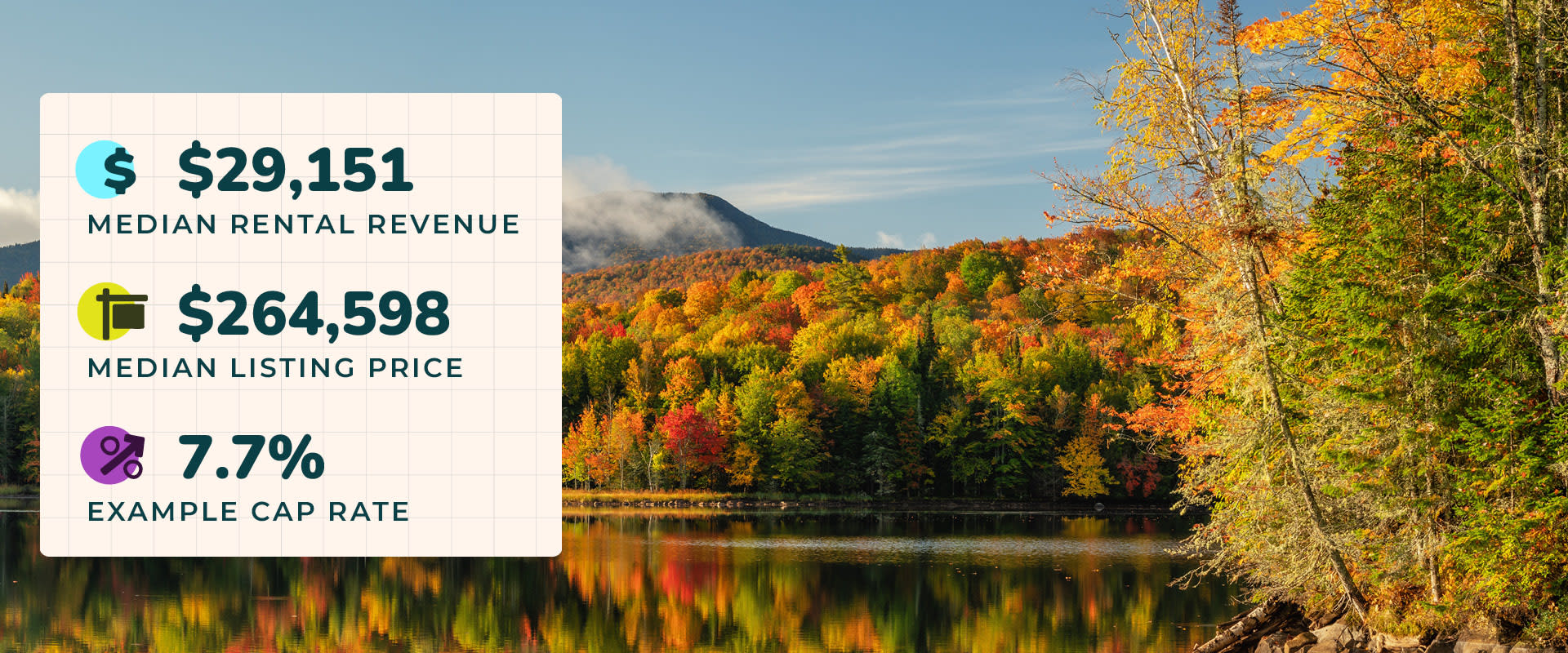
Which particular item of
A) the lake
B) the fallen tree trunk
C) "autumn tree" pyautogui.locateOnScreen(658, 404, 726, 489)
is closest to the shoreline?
"autumn tree" pyautogui.locateOnScreen(658, 404, 726, 489)

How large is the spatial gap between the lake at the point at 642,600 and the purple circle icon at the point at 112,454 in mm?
13204

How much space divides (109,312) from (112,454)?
4.35ft

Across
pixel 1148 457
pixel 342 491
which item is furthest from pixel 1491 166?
pixel 1148 457

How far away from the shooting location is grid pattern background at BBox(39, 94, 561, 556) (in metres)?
11.2

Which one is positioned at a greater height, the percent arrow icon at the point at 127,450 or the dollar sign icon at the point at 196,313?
the dollar sign icon at the point at 196,313

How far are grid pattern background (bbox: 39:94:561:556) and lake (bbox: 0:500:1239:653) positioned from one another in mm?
13140

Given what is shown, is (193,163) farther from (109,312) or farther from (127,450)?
(127,450)

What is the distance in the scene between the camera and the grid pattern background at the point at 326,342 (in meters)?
11.2

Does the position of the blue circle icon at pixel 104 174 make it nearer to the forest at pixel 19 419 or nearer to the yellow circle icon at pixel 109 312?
the yellow circle icon at pixel 109 312

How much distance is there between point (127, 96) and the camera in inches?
441

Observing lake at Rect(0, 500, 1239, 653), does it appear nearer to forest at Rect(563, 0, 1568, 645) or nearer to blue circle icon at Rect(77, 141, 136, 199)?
forest at Rect(563, 0, 1568, 645)

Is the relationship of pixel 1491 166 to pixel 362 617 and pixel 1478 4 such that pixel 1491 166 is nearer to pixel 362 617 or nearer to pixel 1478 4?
pixel 1478 4

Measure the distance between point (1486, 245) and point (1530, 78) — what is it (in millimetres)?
2367

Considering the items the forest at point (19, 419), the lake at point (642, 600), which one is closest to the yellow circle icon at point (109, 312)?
the lake at point (642, 600)
